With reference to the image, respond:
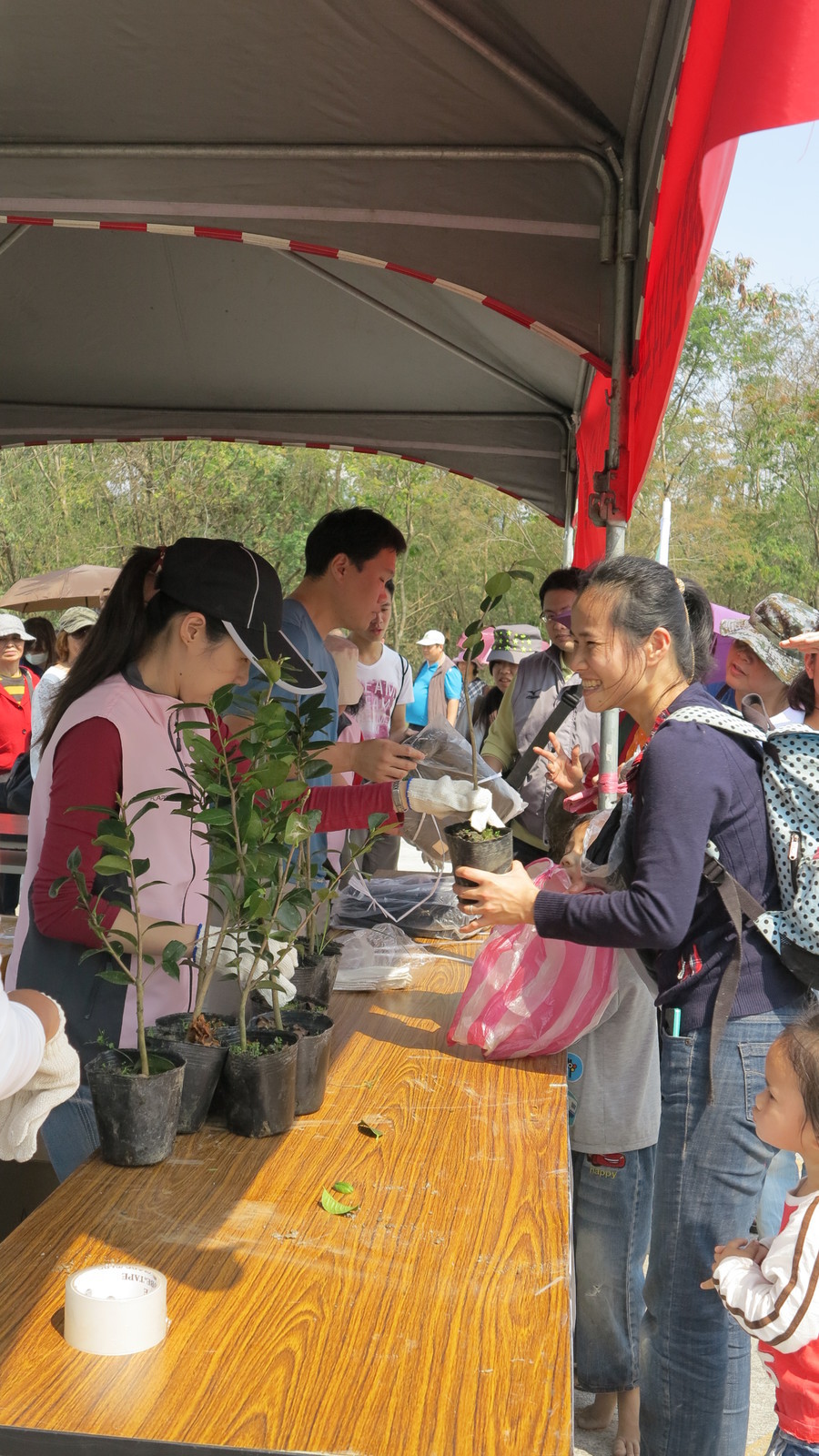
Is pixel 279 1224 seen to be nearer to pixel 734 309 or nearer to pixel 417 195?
pixel 417 195

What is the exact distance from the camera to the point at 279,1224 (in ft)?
4.26

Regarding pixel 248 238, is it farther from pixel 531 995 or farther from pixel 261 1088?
pixel 261 1088

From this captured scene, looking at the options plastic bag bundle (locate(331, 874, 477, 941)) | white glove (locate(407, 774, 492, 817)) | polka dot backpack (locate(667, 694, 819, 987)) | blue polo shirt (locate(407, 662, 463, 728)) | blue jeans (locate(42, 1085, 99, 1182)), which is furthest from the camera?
blue polo shirt (locate(407, 662, 463, 728))

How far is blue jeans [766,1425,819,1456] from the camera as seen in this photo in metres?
1.45

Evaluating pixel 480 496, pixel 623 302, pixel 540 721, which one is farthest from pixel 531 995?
pixel 480 496

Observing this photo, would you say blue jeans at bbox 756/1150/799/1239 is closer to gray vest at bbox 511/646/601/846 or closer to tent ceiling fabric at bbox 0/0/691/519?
tent ceiling fabric at bbox 0/0/691/519

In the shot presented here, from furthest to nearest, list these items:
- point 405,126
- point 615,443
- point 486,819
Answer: point 615,443 < point 405,126 < point 486,819

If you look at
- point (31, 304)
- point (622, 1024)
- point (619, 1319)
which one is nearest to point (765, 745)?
point (622, 1024)

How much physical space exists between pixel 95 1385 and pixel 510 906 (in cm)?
102

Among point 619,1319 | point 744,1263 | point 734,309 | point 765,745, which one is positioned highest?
point 734,309

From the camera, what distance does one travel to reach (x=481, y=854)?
6.33ft

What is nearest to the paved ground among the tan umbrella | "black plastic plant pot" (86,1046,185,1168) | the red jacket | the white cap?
"black plastic plant pot" (86,1046,185,1168)

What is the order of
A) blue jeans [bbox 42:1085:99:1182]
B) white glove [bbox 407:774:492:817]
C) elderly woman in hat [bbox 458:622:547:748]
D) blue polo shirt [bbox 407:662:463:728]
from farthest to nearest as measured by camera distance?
blue polo shirt [bbox 407:662:463:728] → elderly woman in hat [bbox 458:622:547:748] → white glove [bbox 407:774:492:817] → blue jeans [bbox 42:1085:99:1182]

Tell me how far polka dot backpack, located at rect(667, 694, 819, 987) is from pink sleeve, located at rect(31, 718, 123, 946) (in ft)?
2.76
